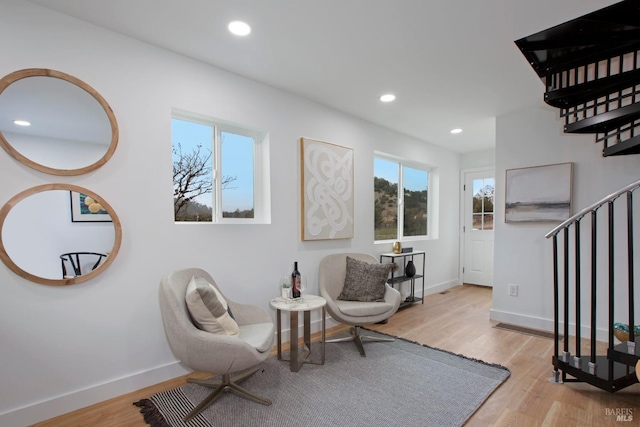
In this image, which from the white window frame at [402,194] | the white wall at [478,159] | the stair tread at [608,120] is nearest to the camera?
the stair tread at [608,120]

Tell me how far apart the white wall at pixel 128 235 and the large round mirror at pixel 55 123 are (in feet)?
0.20

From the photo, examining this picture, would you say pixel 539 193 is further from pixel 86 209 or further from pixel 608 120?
pixel 86 209

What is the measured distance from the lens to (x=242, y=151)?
3031 mm

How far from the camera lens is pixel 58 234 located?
197cm

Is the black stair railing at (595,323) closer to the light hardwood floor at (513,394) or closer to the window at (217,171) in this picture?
the light hardwood floor at (513,394)

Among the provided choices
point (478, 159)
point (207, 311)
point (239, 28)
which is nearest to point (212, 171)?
point (239, 28)

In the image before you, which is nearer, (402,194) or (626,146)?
(626,146)

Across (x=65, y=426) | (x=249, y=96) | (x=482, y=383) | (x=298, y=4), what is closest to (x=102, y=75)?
(x=249, y=96)

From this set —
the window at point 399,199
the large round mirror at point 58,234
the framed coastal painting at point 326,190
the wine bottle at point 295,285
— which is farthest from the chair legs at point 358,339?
the large round mirror at point 58,234

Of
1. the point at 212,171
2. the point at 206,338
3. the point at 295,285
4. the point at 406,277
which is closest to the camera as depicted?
the point at 206,338

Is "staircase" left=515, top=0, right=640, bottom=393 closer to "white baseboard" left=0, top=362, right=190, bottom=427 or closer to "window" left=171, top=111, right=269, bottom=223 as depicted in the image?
"window" left=171, top=111, right=269, bottom=223

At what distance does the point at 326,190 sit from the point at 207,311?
1.91m

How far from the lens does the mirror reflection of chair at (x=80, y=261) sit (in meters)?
1.98

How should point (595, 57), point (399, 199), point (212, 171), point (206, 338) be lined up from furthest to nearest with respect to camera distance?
point (399, 199)
point (212, 171)
point (595, 57)
point (206, 338)
